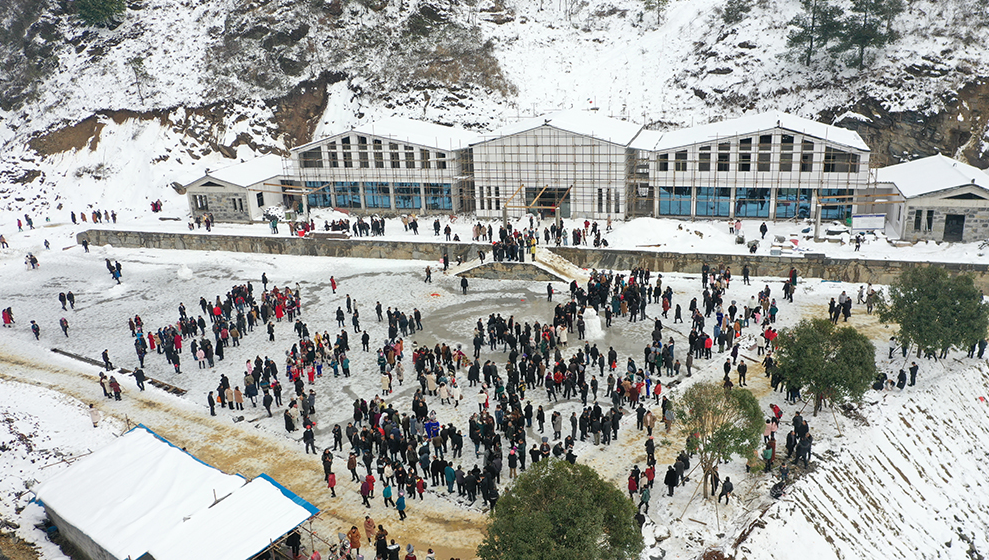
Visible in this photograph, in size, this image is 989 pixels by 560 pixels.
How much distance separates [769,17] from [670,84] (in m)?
9.73

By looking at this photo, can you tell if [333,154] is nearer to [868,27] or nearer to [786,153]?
[786,153]

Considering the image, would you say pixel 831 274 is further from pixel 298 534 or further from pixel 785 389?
pixel 298 534

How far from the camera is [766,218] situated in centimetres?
4016

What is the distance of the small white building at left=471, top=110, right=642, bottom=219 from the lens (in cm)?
4069

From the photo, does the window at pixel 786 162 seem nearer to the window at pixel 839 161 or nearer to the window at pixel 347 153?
the window at pixel 839 161

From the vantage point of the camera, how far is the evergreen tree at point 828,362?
18.9 m

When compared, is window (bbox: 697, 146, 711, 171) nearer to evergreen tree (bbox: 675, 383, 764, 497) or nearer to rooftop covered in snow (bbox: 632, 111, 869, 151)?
rooftop covered in snow (bbox: 632, 111, 869, 151)

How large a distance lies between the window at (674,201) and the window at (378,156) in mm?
18332

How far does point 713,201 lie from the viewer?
4072 cm

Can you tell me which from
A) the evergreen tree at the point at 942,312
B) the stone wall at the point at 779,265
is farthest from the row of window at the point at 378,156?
A: the evergreen tree at the point at 942,312

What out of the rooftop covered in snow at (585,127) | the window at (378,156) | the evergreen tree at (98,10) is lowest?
the window at (378,156)

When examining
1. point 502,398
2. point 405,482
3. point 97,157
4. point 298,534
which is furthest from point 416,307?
point 97,157

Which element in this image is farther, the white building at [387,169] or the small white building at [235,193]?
the small white building at [235,193]

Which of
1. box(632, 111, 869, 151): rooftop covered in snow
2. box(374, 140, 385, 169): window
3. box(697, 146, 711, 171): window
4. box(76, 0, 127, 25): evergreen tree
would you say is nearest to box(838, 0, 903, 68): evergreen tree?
box(632, 111, 869, 151): rooftop covered in snow
